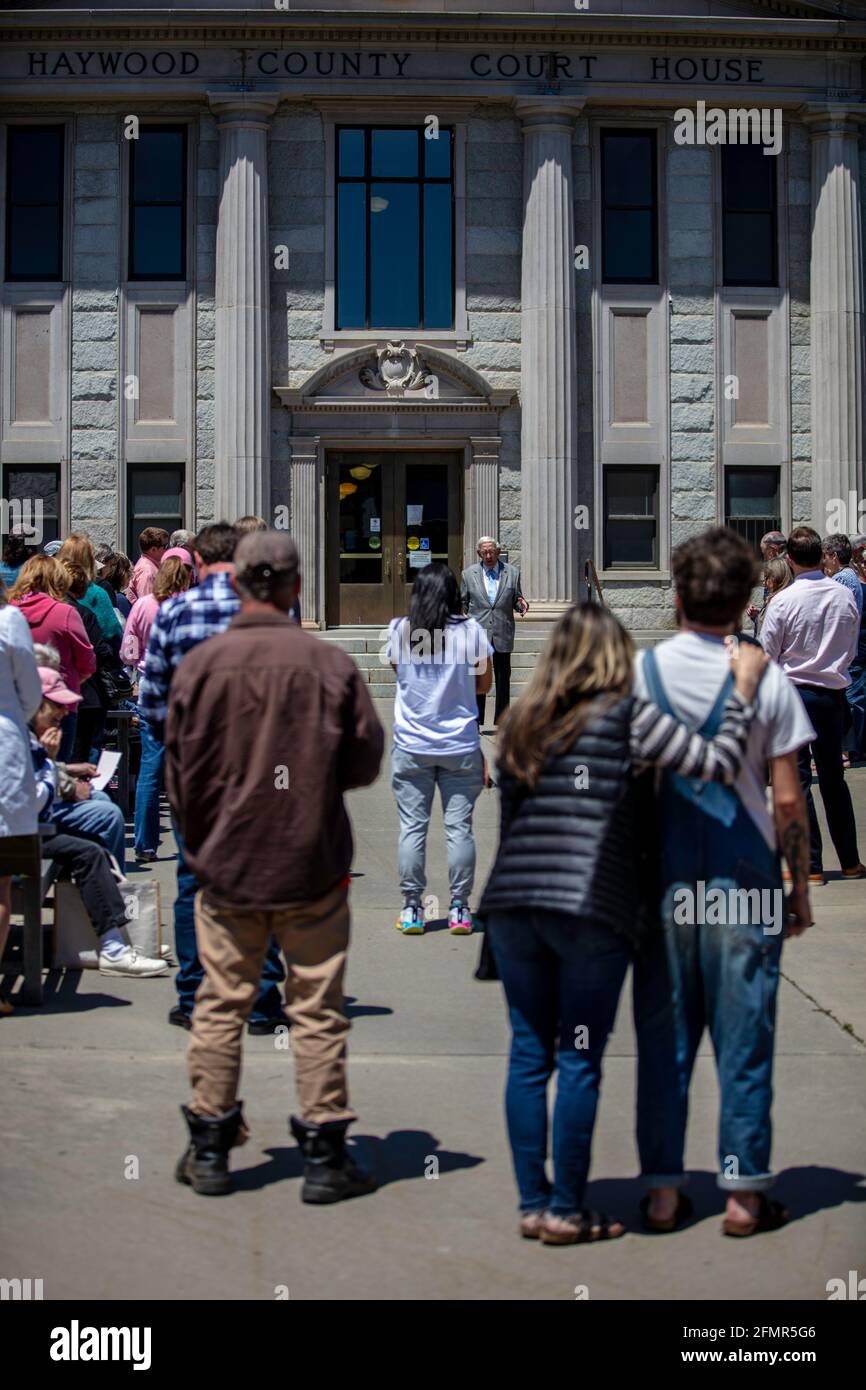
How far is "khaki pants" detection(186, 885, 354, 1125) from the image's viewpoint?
5.16m

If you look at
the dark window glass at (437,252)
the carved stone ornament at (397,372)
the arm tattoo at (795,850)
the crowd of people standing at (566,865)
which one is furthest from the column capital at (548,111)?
the arm tattoo at (795,850)

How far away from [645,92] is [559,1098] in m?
21.0

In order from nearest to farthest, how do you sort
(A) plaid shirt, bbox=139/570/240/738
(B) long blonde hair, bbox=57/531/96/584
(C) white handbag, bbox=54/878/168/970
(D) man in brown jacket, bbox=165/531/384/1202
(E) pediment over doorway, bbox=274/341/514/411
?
(D) man in brown jacket, bbox=165/531/384/1202, (A) plaid shirt, bbox=139/570/240/738, (C) white handbag, bbox=54/878/168/970, (B) long blonde hair, bbox=57/531/96/584, (E) pediment over doorway, bbox=274/341/514/411

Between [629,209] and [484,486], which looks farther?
[629,209]

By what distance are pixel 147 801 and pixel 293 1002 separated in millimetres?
5903

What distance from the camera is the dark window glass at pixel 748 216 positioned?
24.2 m

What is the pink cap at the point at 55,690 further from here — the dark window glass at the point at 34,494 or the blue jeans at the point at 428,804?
the dark window glass at the point at 34,494

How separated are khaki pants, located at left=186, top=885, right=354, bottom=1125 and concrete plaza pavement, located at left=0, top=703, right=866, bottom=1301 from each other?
346 millimetres

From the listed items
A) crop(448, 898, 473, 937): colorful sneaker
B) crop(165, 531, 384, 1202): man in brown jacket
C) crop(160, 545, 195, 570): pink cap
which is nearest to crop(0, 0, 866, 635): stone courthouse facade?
crop(160, 545, 195, 570): pink cap

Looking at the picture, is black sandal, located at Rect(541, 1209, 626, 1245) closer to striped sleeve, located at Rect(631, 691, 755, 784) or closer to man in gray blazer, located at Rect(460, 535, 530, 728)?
striped sleeve, located at Rect(631, 691, 755, 784)

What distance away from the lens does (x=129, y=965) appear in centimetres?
812

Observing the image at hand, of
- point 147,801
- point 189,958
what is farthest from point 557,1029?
point 147,801

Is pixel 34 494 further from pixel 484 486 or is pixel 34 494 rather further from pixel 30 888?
pixel 30 888

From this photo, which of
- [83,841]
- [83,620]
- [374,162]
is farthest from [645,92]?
[83,841]
